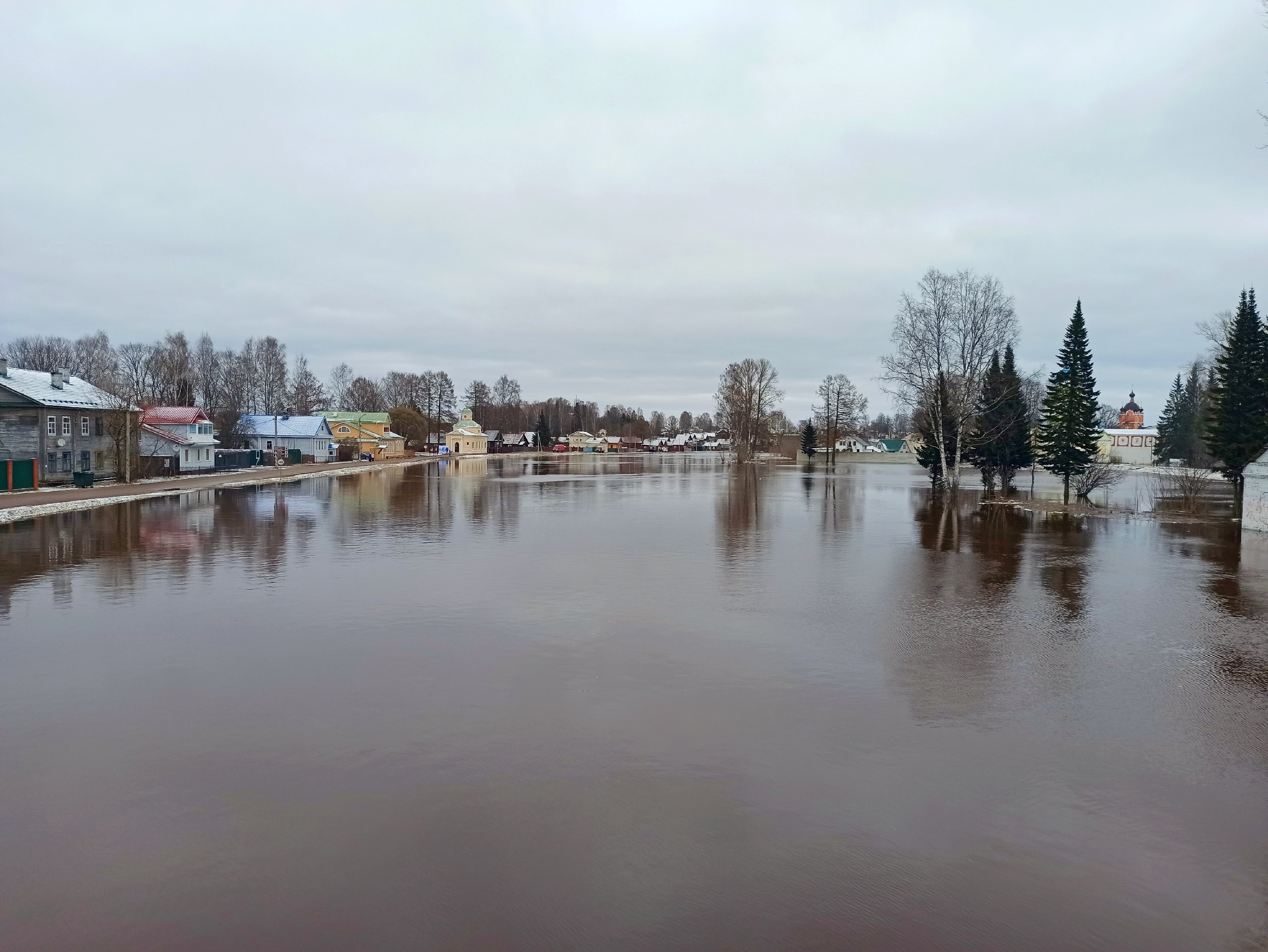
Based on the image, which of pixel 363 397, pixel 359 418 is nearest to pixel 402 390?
pixel 363 397

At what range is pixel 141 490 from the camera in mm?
38219

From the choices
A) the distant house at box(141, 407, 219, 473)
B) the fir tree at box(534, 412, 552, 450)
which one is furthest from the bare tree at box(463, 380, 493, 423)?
the distant house at box(141, 407, 219, 473)

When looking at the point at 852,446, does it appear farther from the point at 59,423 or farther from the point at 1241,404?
the point at 59,423

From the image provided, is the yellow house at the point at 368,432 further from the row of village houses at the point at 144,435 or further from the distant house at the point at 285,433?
the distant house at the point at 285,433

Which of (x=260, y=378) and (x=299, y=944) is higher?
(x=260, y=378)

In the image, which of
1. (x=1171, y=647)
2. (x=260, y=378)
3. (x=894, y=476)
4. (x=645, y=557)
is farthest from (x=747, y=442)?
(x=1171, y=647)

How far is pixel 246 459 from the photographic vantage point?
200 ft

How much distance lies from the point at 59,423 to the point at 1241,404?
182 feet

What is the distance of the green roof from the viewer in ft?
298

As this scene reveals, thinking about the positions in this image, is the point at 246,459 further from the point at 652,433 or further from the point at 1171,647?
the point at 652,433

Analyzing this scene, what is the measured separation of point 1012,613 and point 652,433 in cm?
18334

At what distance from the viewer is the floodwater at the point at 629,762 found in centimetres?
506

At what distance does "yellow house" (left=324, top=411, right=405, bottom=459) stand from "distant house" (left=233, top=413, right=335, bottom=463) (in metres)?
8.43

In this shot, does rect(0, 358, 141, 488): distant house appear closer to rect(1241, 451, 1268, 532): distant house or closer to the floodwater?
the floodwater
